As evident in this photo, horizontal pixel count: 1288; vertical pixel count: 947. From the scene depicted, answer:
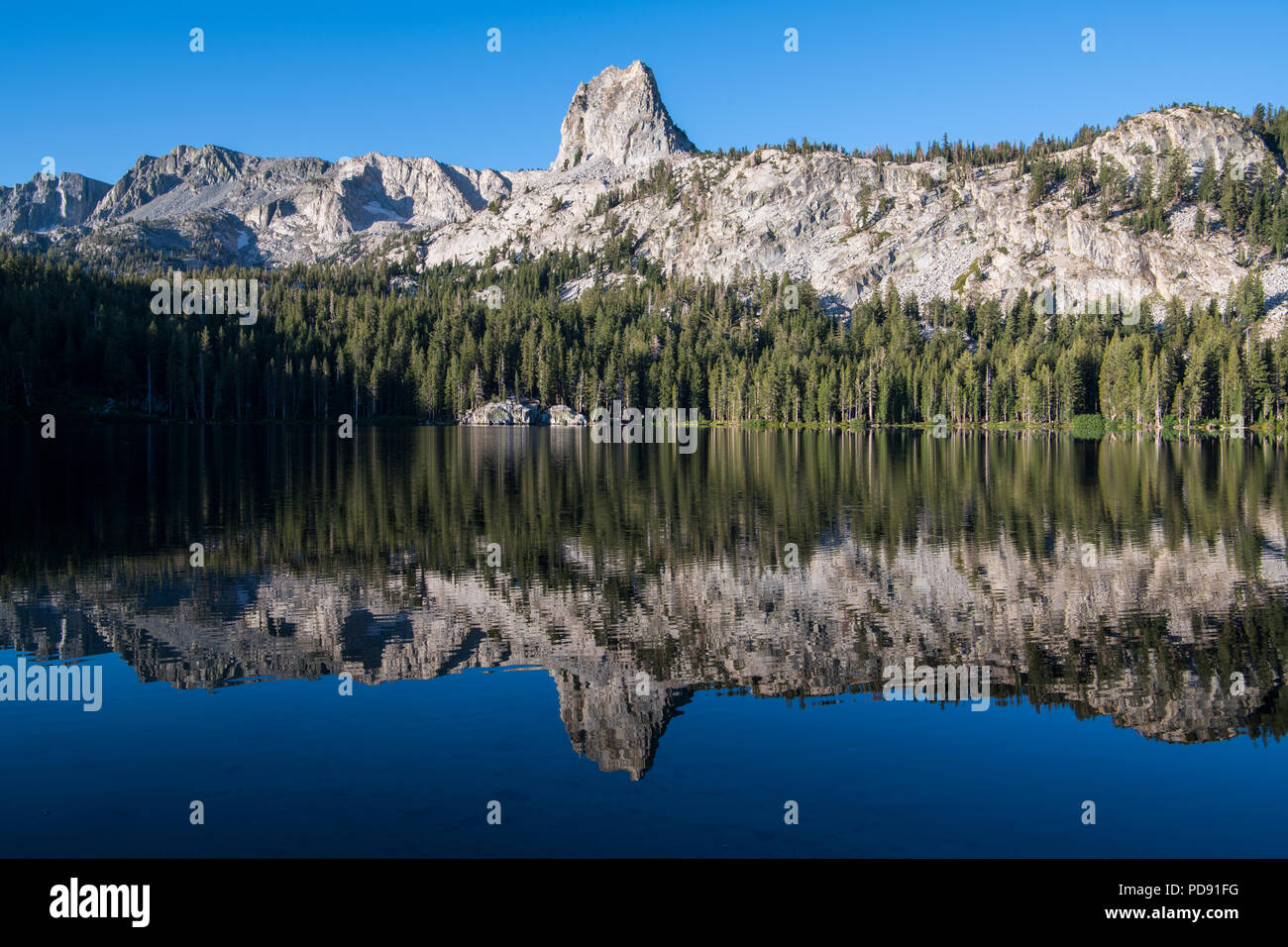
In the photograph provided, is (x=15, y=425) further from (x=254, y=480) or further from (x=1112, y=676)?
(x=1112, y=676)

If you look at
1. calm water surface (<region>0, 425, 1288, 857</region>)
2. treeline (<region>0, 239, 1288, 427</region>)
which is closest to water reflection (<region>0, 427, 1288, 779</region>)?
calm water surface (<region>0, 425, 1288, 857</region>)

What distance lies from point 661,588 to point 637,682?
29.2 ft

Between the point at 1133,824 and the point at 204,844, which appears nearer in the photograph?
the point at 204,844

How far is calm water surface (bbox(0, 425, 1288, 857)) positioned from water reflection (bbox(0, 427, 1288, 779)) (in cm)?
17

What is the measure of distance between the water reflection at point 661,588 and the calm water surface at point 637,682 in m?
0.17

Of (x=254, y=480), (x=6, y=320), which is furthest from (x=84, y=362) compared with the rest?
(x=254, y=480)

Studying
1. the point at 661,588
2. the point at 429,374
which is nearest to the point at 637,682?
the point at 661,588

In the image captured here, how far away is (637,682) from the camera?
20016 mm

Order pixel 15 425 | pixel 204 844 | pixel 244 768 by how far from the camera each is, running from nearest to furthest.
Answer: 1. pixel 204 844
2. pixel 244 768
3. pixel 15 425

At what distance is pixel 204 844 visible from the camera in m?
12.7

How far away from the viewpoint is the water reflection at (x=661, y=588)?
20.5 m

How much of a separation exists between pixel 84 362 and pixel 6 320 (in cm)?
1340

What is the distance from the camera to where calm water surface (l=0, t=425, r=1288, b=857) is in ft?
44.8
